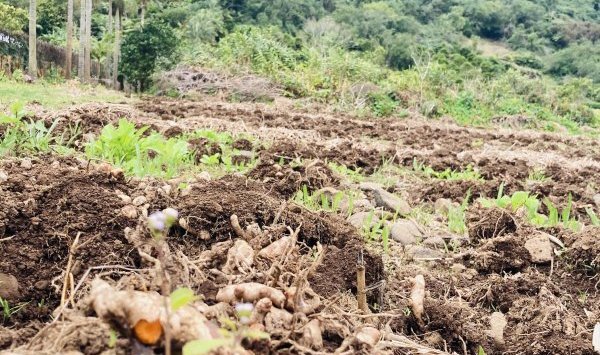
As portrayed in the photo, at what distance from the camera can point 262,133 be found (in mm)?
7871

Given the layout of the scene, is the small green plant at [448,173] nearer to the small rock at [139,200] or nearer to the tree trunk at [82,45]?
the small rock at [139,200]

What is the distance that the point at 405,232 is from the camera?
3.46 metres

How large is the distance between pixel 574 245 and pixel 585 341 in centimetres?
96

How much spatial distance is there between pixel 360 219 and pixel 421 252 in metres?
0.41

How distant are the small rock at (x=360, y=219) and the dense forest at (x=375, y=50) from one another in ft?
49.1

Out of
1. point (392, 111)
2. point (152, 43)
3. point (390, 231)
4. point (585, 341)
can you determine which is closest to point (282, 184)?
point (390, 231)

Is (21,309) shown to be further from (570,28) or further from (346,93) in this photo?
(570,28)

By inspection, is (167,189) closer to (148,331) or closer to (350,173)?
(148,331)

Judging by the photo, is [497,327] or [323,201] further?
[323,201]

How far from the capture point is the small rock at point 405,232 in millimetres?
3396

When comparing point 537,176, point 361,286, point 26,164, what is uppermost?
point 361,286

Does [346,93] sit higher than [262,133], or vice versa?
[262,133]

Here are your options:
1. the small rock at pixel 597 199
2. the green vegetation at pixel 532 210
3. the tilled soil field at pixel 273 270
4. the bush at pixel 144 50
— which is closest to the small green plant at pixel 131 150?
the tilled soil field at pixel 273 270

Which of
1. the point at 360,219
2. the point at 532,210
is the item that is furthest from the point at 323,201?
the point at 532,210
